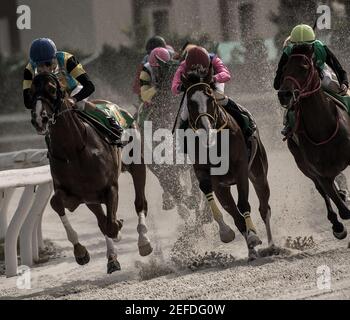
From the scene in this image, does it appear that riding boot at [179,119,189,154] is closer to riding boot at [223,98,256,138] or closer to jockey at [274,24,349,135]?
riding boot at [223,98,256,138]

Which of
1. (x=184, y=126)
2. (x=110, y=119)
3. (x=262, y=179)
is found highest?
(x=110, y=119)

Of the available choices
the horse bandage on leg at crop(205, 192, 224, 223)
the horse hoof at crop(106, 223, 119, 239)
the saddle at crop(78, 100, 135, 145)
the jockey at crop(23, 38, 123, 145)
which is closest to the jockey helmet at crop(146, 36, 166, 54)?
the saddle at crop(78, 100, 135, 145)

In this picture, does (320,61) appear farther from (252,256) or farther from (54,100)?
(54,100)

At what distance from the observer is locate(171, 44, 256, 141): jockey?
926 centimetres

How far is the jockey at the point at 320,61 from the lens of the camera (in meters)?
9.38

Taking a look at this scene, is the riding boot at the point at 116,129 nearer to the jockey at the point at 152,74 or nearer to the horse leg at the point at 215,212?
the horse leg at the point at 215,212

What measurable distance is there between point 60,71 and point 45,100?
0.69m

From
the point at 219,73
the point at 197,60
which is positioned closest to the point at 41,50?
the point at 197,60

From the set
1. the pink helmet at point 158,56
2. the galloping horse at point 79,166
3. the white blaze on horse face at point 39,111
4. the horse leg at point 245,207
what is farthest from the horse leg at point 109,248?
the pink helmet at point 158,56

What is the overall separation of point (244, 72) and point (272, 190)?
17.0ft

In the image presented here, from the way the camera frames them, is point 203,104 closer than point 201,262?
Yes

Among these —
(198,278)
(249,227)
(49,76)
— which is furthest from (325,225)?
(49,76)

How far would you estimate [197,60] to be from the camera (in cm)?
925

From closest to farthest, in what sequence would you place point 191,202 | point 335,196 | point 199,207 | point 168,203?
point 335,196
point 199,207
point 191,202
point 168,203
